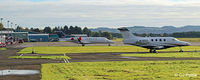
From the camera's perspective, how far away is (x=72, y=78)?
20.1 meters

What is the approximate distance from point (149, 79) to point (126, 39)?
35381 mm

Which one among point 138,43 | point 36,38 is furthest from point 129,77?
point 36,38

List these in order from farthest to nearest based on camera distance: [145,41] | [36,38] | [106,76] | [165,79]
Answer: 1. [36,38]
2. [145,41]
3. [106,76]
4. [165,79]

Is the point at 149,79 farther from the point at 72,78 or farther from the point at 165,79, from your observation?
the point at 72,78

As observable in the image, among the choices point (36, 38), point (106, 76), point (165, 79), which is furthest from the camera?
point (36, 38)

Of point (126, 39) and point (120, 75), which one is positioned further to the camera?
point (126, 39)

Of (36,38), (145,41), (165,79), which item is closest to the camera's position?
(165,79)

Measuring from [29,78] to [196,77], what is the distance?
10.3 m

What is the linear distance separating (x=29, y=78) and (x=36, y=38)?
156387 millimetres

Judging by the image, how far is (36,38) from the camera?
6841 inches

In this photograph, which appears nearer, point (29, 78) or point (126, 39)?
point (29, 78)

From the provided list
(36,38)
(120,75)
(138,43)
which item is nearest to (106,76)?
(120,75)

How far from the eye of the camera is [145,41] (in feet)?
173

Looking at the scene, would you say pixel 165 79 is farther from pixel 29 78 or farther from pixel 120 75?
pixel 29 78
